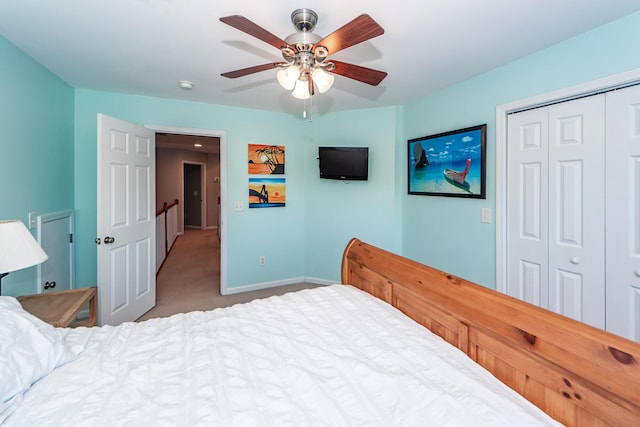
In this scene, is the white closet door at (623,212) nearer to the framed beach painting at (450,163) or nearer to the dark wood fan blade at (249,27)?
the framed beach painting at (450,163)

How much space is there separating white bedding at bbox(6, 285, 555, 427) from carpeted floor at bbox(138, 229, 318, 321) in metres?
1.98

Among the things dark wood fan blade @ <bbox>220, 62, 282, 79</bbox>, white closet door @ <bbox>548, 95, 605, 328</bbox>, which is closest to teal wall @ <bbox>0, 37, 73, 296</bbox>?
dark wood fan blade @ <bbox>220, 62, 282, 79</bbox>

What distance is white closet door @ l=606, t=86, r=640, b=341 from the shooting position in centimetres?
164

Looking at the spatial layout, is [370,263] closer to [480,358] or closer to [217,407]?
[480,358]

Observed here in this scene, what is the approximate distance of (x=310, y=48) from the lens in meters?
1.41

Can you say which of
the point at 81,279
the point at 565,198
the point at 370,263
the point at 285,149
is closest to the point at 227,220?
the point at 285,149

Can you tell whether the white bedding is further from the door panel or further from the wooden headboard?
the door panel

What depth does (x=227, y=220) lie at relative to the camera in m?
3.46

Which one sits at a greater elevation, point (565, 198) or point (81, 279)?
point (565, 198)

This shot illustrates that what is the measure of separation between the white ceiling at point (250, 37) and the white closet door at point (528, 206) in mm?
547

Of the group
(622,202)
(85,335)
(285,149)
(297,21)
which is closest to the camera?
(85,335)

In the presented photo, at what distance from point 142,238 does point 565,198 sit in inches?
143

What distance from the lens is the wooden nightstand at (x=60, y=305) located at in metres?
1.58

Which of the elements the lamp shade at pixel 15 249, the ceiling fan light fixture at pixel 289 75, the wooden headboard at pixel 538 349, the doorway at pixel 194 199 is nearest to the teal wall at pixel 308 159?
the lamp shade at pixel 15 249
